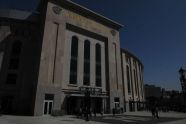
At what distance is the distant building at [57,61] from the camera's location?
29.6m

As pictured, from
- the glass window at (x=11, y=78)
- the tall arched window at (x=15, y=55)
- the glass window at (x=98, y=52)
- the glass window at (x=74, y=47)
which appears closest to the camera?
the glass window at (x=11, y=78)

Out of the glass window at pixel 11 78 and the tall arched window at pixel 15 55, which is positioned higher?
the tall arched window at pixel 15 55

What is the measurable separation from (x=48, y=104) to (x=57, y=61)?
7.66m

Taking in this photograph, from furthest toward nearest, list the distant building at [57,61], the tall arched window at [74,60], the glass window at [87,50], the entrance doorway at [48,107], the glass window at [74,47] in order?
the glass window at [87,50] < the glass window at [74,47] < the tall arched window at [74,60] < the distant building at [57,61] < the entrance doorway at [48,107]

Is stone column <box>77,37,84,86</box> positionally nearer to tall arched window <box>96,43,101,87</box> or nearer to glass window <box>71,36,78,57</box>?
glass window <box>71,36,78,57</box>

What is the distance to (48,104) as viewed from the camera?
92.7 ft

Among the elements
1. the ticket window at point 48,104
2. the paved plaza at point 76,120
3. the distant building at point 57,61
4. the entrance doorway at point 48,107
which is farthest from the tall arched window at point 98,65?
the paved plaza at point 76,120

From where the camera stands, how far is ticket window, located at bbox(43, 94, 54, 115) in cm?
2786

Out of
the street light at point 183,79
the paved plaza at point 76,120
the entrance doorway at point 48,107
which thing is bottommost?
the paved plaza at point 76,120

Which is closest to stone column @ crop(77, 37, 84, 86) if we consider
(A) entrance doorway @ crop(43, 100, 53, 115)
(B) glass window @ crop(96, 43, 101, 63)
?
(B) glass window @ crop(96, 43, 101, 63)

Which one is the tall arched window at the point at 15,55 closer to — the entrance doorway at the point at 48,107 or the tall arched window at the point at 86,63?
the entrance doorway at the point at 48,107

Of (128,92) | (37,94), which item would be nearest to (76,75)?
(37,94)

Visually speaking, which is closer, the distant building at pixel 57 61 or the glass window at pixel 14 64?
the distant building at pixel 57 61

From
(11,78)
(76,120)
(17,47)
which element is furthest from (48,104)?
(17,47)
